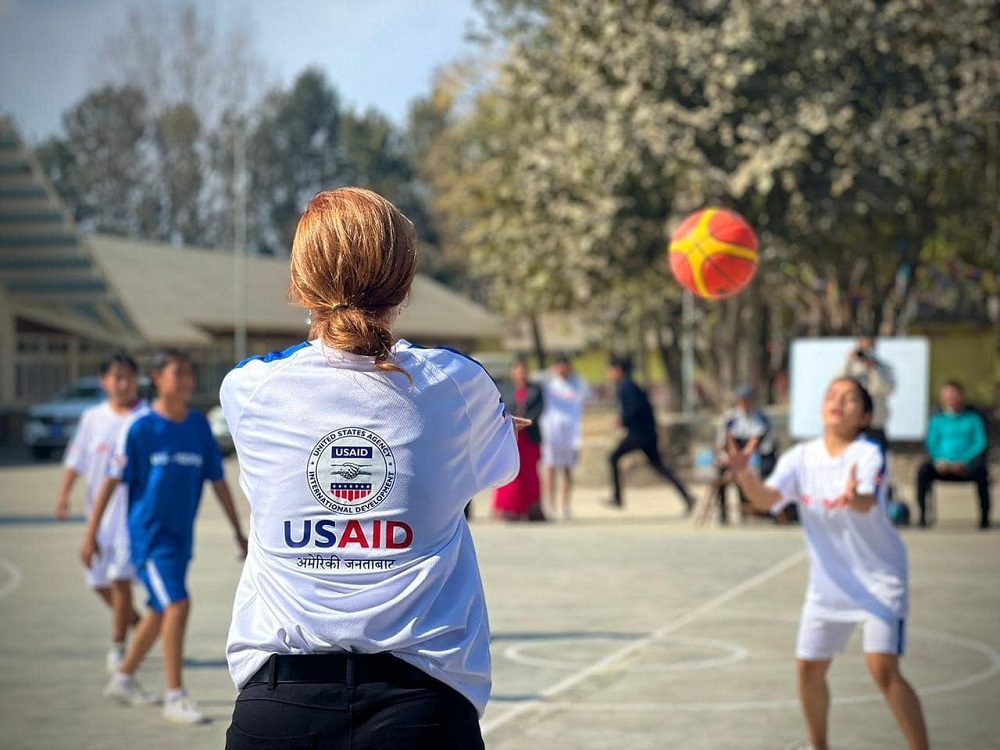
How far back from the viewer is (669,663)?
9219 millimetres

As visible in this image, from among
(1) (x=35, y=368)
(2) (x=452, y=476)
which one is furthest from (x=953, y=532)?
(1) (x=35, y=368)

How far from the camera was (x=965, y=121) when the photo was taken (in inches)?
976

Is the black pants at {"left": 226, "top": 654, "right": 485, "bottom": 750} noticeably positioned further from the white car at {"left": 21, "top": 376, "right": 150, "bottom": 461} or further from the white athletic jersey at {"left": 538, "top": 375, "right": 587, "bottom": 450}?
the white car at {"left": 21, "top": 376, "right": 150, "bottom": 461}

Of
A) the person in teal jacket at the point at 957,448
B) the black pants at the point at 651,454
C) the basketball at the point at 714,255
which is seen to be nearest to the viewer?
the basketball at the point at 714,255

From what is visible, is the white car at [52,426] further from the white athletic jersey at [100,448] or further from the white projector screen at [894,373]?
the white athletic jersey at [100,448]

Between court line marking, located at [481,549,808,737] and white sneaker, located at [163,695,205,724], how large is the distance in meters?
1.47

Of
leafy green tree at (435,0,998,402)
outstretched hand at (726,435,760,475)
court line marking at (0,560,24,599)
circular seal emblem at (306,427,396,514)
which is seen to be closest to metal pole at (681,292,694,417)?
leafy green tree at (435,0,998,402)

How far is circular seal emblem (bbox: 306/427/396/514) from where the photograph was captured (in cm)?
287

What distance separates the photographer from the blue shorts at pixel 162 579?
7.72 m

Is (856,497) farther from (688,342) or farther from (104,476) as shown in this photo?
(688,342)

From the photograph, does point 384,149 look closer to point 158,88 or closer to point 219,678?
point 158,88

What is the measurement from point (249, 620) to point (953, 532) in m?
15.3

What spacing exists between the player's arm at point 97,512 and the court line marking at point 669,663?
2656 mm

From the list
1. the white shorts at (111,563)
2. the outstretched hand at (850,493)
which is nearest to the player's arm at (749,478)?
the outstretched hand at (850,493)
